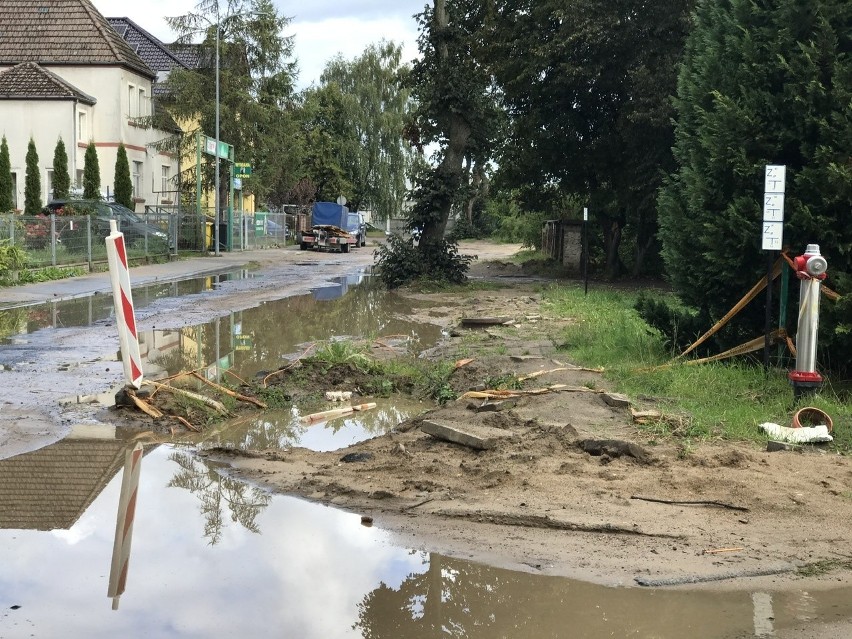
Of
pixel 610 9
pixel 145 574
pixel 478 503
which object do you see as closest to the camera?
A: pixel 145 574

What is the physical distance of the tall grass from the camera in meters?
8.10

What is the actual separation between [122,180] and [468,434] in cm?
4039

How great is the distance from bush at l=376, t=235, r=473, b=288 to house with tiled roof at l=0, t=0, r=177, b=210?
22.1 metres

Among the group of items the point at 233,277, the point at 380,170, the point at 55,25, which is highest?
the point at 55,25

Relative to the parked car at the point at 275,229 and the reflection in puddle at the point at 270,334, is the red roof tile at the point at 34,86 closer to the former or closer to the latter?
the parked car at the point at 275,229

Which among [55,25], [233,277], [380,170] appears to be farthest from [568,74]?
[380,170]

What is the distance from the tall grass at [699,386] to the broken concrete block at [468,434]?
4.91 ft

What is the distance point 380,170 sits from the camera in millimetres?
74938

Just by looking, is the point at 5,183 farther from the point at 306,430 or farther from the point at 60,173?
the point at 306,430

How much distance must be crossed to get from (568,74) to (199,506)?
2208 centimetres

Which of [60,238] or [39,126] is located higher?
[39,126]

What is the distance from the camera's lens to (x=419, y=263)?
2736 centimetres

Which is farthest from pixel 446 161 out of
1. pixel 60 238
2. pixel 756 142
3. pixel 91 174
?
pixel 91 174

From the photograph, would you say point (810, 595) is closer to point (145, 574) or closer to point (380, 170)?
point (145, 574)
